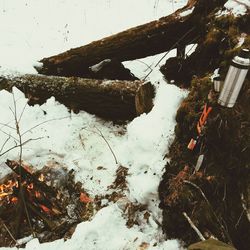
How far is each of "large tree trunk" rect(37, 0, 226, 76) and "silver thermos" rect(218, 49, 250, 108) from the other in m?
1.43

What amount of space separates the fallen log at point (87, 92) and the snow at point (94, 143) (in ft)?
0.30

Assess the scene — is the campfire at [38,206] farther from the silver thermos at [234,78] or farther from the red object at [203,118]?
the silver thermos at [234,78]

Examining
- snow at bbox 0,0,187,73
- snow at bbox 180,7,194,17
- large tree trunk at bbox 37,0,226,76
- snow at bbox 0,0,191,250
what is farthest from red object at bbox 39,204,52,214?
snow at bbox 180,7,194,17

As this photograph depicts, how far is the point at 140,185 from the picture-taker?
2.67m

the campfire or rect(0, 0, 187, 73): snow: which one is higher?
rect(0, 0, 187, 73): snow

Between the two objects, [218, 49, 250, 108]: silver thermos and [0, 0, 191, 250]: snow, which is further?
[0, 0, 191, 250]: snow

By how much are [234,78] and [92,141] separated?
71.6 inches

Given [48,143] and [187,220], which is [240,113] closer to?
[187,220]

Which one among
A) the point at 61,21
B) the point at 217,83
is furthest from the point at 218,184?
the point at 61,21

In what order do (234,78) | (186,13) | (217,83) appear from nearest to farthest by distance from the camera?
(234,78) → (217,83) → (186,13)

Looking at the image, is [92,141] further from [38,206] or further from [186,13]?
[186,13]

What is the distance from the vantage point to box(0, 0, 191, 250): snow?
8.27 ft

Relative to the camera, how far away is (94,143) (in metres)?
3.37

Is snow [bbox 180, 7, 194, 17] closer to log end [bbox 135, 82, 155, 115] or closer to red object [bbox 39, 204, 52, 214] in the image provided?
log end [bbox 135, 82, 155, 115]
